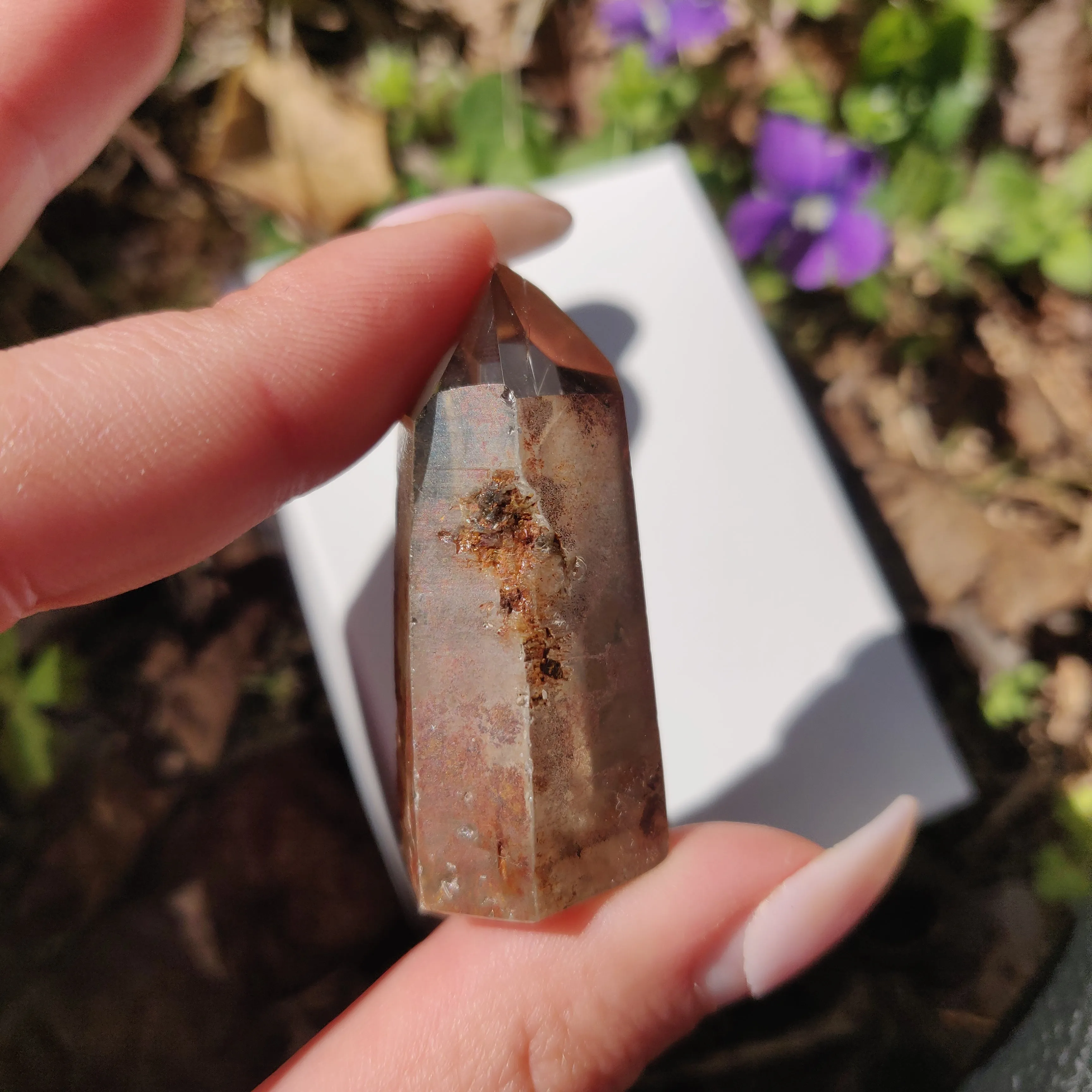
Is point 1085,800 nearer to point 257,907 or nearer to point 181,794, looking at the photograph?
point 257,907

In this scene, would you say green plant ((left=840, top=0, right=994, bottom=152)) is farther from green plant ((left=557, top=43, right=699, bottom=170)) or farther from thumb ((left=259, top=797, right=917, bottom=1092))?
thumb ((left=259, top=797, right=917, bottom=1092))

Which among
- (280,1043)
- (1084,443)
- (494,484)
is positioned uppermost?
(494,484)

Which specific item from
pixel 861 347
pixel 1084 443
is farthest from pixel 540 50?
pixel 1084 443

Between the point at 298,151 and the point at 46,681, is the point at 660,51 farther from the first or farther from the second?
the point at 46,681

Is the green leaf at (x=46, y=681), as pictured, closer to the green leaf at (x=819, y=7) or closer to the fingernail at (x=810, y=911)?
the fingernail at (x=810, y=911)

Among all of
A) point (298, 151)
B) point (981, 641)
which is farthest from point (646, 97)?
point (981, 641)
